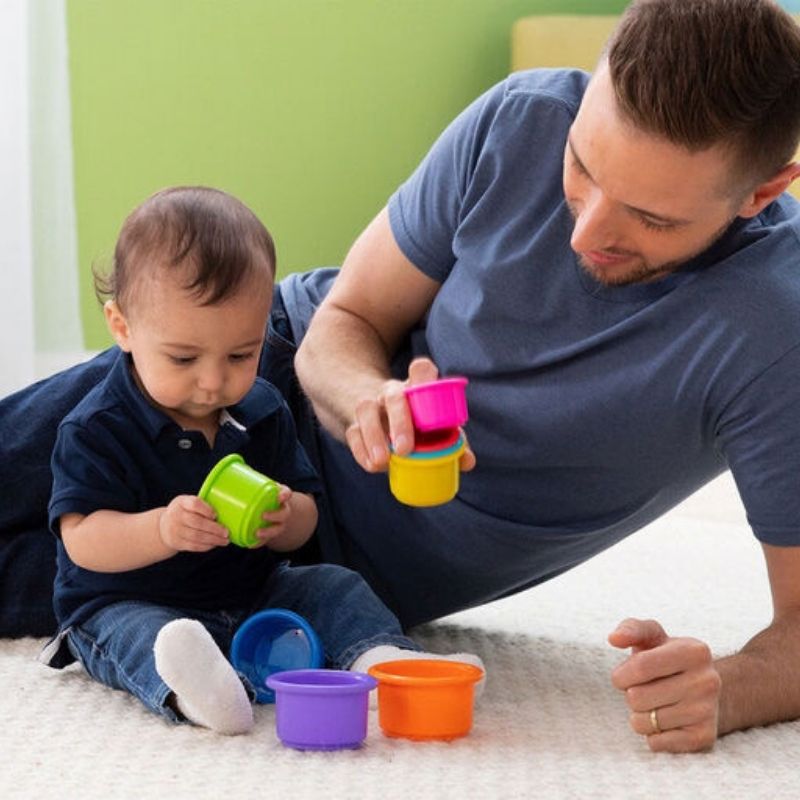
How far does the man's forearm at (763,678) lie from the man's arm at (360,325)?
402 millimetres

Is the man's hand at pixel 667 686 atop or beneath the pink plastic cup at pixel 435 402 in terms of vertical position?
beneath

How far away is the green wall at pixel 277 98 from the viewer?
2904mm

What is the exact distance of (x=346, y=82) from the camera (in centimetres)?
315

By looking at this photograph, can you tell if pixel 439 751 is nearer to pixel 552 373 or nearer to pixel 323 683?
pixel 323 683

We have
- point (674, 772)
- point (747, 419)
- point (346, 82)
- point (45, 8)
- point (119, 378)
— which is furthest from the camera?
point (346, 82)

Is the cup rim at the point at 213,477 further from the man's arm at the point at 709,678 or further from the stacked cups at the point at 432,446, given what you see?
the man's arm at the point at 709,678

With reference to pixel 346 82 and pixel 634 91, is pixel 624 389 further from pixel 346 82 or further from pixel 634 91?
pixel 346 82

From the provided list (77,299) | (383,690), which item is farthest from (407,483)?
(77,299)

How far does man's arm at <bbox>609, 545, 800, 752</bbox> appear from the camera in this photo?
117 centimetres

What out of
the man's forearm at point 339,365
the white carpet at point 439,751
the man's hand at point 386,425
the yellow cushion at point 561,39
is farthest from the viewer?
the yellow cushion at point 561,39

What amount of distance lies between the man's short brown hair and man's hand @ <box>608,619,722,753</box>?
38 centimetres

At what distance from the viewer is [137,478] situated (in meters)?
1.38

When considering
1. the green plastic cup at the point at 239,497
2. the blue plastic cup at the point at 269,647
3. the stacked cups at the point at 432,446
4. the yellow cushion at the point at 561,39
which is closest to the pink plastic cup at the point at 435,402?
the stacked cups at the point at 432,446

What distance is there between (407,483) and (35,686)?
0.41 metres
